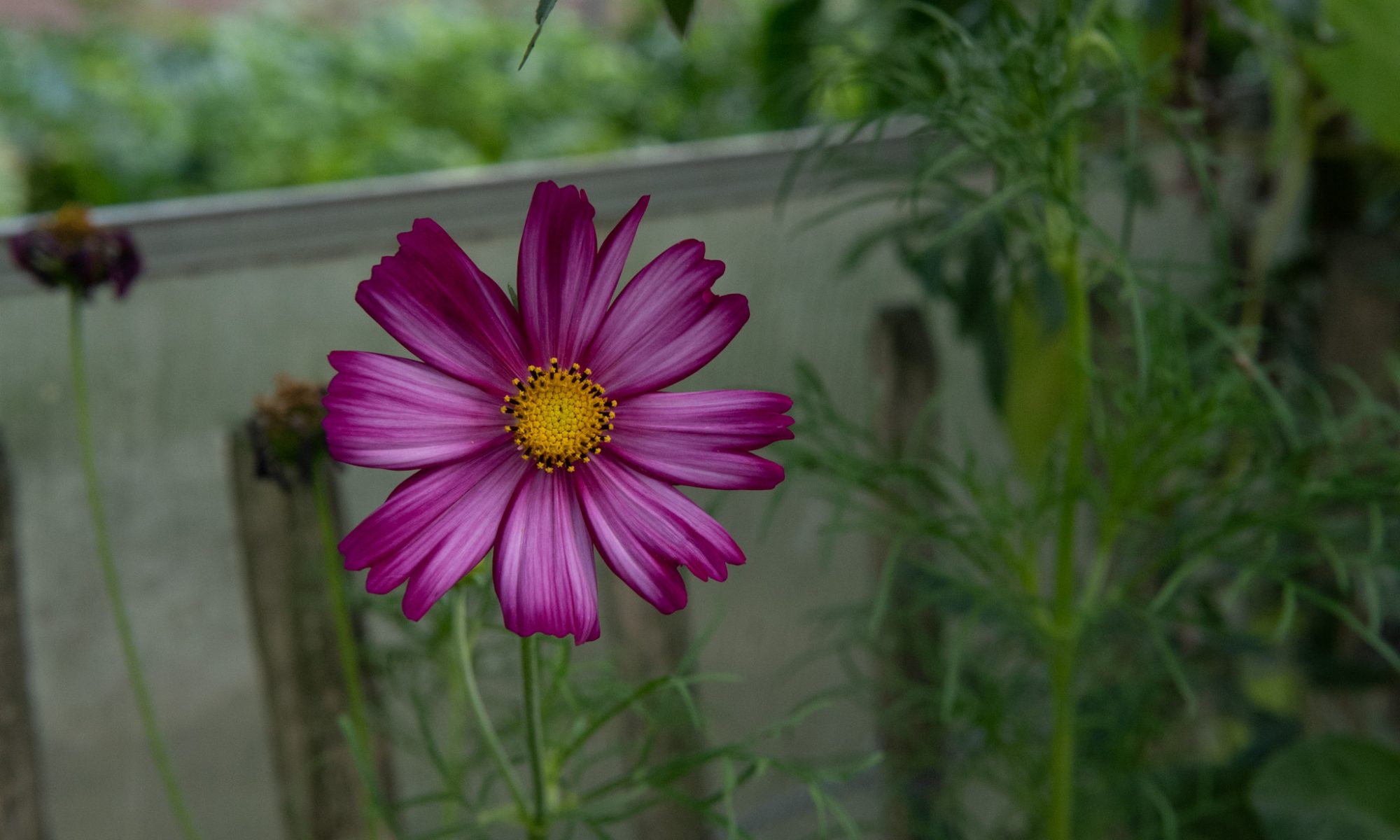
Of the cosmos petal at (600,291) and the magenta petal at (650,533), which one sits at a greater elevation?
the cosmos petal at (600,291)

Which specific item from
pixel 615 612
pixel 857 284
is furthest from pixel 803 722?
pixel 857 284

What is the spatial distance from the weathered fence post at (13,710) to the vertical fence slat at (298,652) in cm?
11

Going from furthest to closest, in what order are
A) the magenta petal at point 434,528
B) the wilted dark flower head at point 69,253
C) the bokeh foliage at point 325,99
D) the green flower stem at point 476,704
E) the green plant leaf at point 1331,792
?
the bokeh foliage at point 325,99, the green plant leaf at point 1331,792, the wilted dark flower head at point 69,253, the green flower stem at point 476,704, the magenta petal at point 434,528

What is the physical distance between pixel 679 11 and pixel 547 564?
0.21m

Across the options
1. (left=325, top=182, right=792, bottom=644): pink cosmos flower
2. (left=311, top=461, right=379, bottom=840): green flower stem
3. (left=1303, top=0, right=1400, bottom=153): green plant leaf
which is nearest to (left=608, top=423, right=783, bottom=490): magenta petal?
(left=325, top=182, right=792, bottom=644): pink cosmos flower

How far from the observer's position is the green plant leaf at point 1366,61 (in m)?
0.65

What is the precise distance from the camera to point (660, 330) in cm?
24

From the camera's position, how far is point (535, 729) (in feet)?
1.05

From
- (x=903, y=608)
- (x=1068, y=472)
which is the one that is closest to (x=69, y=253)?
(x=1068, y=472)

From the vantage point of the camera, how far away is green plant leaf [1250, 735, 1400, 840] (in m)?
0.70

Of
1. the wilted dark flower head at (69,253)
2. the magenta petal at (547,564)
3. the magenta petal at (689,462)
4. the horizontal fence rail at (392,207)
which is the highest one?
the horizontal fence rail at (392,207)

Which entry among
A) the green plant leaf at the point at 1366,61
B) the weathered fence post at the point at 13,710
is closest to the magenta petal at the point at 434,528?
the weathered fence post at the point at 13,710

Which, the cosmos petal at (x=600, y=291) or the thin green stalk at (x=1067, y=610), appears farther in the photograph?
the thin green stalk at (x=1067, y=610)

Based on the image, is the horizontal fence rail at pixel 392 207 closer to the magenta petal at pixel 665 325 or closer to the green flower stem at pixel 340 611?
the green flower stem at pixel 340 611
